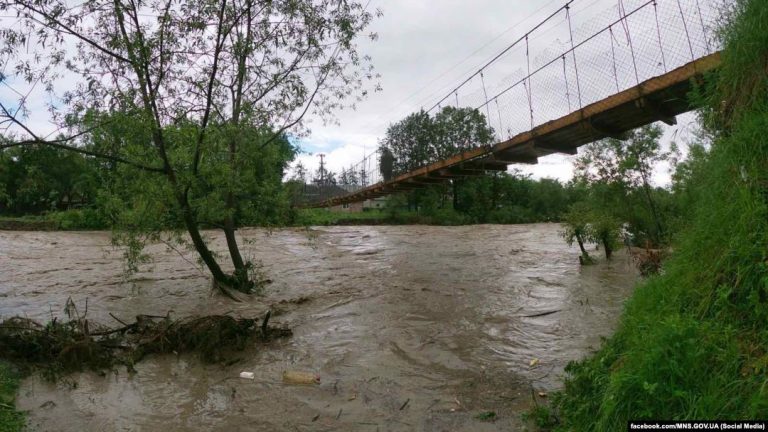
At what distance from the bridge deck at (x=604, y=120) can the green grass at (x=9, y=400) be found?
7.25m

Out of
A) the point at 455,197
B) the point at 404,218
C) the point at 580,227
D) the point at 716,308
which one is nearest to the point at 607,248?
the point at 580,227

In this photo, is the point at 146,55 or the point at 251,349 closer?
the point at 251,349

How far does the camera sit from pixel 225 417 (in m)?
4.45

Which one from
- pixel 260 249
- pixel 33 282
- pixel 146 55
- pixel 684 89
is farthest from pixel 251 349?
pixel 260 249

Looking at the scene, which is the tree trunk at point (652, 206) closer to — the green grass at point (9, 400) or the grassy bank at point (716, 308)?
the grassy bank at point (716, 308)

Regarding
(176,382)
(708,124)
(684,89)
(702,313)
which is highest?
(684,89)

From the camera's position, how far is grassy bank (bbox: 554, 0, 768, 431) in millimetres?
2418

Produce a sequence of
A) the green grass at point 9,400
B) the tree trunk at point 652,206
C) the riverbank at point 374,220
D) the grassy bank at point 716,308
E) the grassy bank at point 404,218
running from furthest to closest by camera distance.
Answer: the grassy bank at point 404,218 → the riverbank at point 374,220 → the tree trunk at point 652,206 → the green grass at point 9,400 → the grassy bank at point 716,308

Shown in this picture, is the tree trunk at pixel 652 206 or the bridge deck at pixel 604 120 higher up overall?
the bridge deck at pixel 604 120

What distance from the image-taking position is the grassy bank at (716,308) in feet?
7.93

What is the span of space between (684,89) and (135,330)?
9.26 m

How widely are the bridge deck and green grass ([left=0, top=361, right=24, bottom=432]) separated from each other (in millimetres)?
7250

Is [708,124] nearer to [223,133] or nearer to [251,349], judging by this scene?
[251,349]

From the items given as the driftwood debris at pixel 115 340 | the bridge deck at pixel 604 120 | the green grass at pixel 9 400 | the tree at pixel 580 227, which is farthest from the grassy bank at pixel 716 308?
the tree at pixel 580 227
